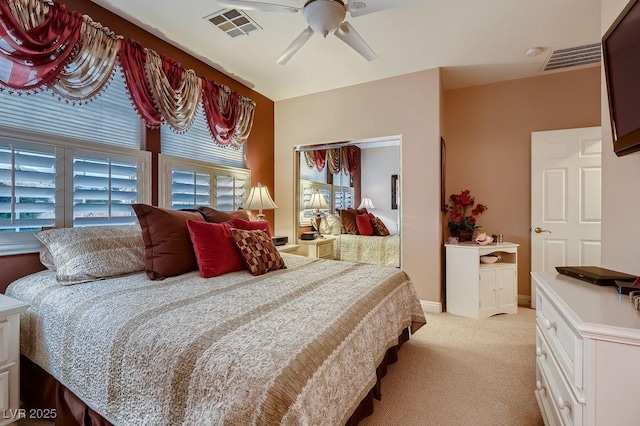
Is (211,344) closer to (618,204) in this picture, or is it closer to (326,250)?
(618,204)

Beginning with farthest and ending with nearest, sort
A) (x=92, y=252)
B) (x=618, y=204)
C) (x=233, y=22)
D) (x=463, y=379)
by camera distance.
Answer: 1. (x=233, y=22)
2. (x=463, y=379)
3. (x=92, y=252)
4. (x=618, y=204)

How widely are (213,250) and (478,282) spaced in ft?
8.77

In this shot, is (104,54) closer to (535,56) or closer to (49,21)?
(49,21)

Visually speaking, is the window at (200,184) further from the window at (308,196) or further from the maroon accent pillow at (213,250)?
the maroon accent pillow at (213,250)

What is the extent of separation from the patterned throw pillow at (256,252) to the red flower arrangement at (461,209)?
2373mm

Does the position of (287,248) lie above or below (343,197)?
below

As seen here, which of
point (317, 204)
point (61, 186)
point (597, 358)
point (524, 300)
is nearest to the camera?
point (597, 358)

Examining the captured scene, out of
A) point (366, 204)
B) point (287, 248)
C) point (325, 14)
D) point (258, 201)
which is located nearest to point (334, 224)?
point (366, 204)

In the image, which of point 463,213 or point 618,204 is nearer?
point 618,204

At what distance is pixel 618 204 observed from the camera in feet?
5.01

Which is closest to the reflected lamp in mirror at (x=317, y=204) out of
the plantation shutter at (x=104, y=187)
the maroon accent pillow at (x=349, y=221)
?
the maroon accent pillow at (x=349, y=221)

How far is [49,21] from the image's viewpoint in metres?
1.89

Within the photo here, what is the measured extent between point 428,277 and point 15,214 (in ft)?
11.8

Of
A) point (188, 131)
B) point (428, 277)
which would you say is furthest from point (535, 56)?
point (188, 131)
